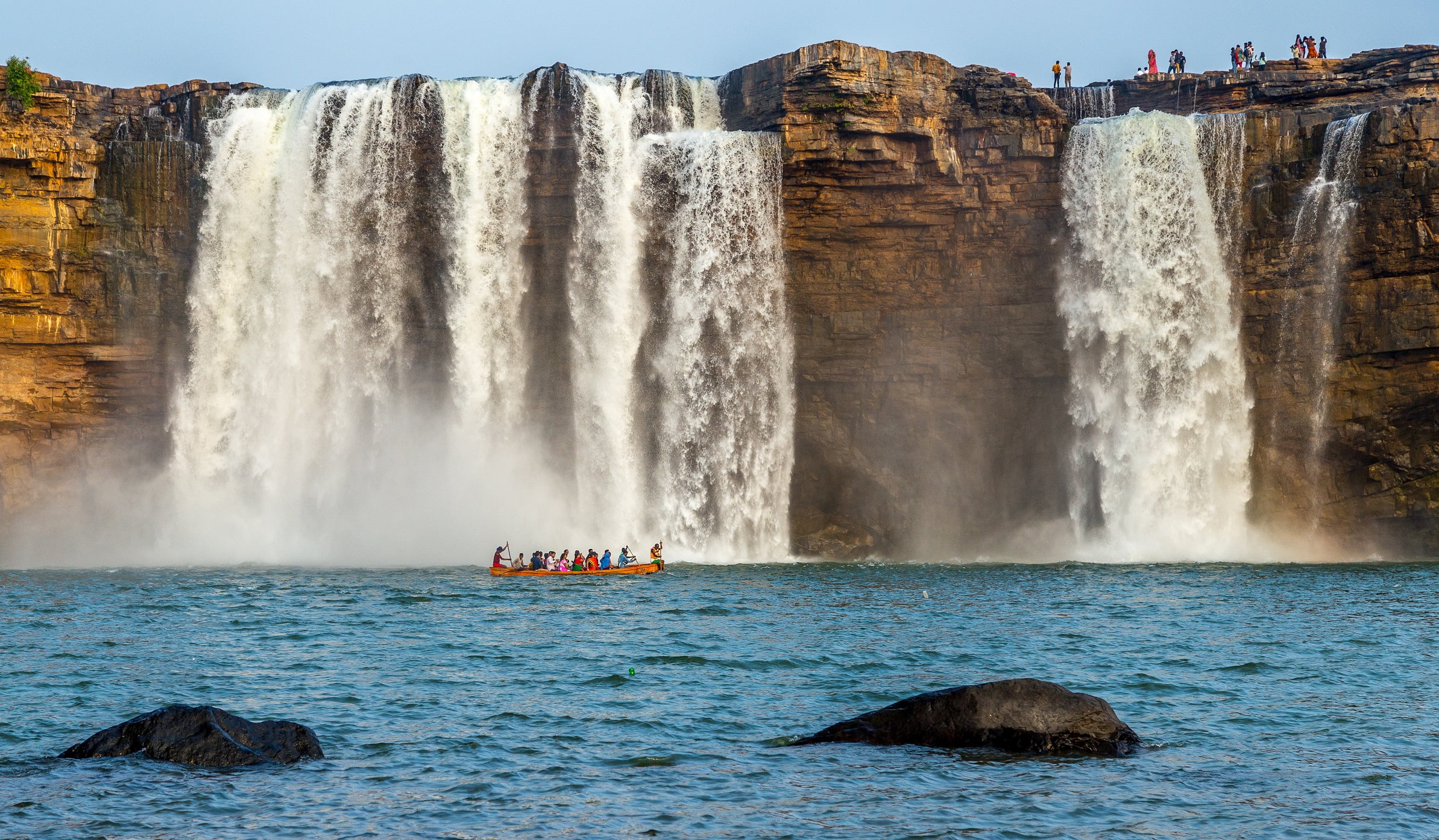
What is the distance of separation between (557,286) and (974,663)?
2759 cm

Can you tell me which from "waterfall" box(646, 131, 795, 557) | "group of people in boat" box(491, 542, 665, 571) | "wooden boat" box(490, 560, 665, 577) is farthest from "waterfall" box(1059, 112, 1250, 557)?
"group of people in boat" box(491, 542, 665, 571)

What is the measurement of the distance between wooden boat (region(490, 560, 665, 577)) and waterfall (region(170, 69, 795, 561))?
6.01 meters

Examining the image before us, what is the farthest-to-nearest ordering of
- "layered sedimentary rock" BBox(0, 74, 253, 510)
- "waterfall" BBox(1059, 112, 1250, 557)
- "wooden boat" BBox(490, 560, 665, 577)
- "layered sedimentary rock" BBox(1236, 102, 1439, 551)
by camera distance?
"waterfall" BBox(1059, 112, 1250, 557), "layered sedimentary rock" BBox(0, 74, 253, 510), "layered sedimentary rock" BBox(1236, 102, 1439, 551), "wooden boat" BBox(490, 560, 665, 577)

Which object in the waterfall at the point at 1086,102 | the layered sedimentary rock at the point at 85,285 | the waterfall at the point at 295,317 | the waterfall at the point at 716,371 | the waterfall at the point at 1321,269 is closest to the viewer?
the waterfall at the point at 1321,269

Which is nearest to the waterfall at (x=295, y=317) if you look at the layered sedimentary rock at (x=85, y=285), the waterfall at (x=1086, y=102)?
the layered sedimentary rock at (x=85, y=285)

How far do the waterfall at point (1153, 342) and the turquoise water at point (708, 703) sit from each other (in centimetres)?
1103

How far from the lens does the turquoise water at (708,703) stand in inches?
502

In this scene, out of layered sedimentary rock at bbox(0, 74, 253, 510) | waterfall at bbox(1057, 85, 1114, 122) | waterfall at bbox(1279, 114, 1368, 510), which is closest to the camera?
waterfall at bbox(1279, 114, 1368, 510)

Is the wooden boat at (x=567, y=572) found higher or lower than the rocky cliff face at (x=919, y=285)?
lower

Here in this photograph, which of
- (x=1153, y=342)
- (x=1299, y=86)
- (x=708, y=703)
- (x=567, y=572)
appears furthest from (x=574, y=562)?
(x=1299, y=86)

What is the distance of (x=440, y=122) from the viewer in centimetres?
4500

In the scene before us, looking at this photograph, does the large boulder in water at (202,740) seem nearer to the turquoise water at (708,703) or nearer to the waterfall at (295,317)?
the turquoise water at (708,703)

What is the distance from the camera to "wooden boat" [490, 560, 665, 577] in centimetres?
3738

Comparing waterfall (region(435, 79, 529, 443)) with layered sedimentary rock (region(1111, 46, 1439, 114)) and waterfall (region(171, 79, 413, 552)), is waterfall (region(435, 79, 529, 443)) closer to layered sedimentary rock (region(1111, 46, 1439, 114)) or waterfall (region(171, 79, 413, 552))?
waterfall (region(171, 79, 413, 552))
